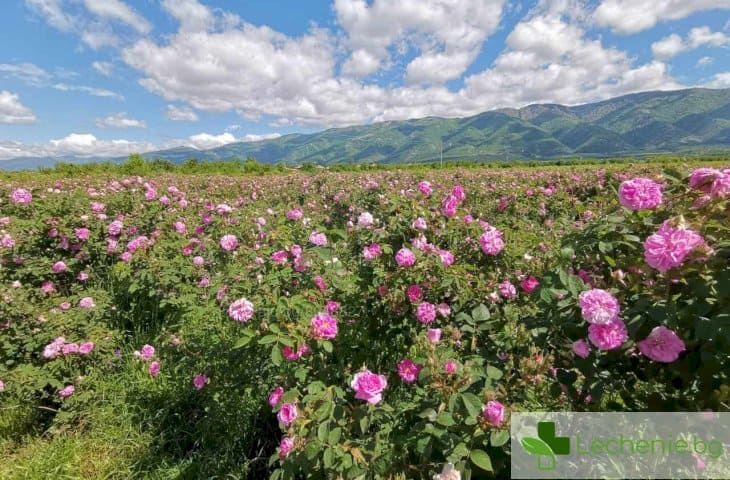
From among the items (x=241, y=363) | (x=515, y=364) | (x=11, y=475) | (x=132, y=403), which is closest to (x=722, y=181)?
(x=515, y=364)

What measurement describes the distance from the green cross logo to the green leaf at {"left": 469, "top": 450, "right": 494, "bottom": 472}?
6.7 inches

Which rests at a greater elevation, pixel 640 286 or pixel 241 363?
pixel 640 286

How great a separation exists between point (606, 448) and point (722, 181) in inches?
42.9

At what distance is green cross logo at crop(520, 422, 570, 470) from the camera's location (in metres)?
1.30

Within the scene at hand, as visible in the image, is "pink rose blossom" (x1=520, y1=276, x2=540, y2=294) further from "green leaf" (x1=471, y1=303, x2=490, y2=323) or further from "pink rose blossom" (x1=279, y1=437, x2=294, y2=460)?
"pink rose blossom" (x1=279, y1=437, x2=294, y2=460)

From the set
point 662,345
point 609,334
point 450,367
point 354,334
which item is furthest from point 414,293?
point 662,345

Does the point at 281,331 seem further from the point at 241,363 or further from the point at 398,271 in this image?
the point at 241,363

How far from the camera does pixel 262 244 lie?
2.89 meters

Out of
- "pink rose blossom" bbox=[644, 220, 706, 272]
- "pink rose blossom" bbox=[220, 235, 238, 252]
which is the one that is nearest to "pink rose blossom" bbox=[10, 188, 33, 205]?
"pink rose blossom" bbox=[220, 235, 238, 252]

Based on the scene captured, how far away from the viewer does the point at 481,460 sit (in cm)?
121

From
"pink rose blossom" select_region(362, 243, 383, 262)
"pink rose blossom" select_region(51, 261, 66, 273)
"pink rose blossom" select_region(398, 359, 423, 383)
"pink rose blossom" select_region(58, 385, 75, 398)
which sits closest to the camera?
"pink rose blossom" select_region(398, 359, 423, 383)

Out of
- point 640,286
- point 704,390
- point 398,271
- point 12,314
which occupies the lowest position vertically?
point 12,314

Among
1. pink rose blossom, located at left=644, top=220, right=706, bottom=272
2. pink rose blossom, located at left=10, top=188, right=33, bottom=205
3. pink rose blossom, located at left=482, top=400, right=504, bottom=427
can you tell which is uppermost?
pink rose blossom, located at left=644, top=220, right=706, bottom=272

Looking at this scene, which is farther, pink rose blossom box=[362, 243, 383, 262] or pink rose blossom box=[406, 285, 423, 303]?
pink rose blossom box=[362, 243, 383, 262]
